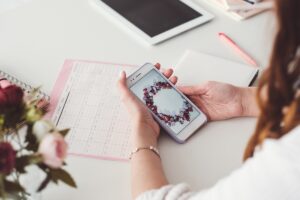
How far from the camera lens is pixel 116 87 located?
1.02 m

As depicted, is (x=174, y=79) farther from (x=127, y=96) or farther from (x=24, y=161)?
(x=24, y=161)

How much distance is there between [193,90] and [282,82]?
0.39m

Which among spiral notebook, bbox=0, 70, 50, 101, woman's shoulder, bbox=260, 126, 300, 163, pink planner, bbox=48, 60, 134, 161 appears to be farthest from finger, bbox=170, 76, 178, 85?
woman's shoulder, bbox=260, 126, 300, 163

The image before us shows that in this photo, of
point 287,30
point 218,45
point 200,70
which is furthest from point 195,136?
point 287,30

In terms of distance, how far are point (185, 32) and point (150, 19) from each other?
0.30 ft

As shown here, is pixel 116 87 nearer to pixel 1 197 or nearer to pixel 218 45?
pixel 218 45

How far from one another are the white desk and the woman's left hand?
0.12 feet

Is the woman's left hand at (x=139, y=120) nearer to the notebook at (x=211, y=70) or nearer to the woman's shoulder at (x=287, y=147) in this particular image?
the notebook at (x=211, y=70)

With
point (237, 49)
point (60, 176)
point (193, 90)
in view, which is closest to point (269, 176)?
point (60, 176)

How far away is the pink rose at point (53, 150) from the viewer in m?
0.58

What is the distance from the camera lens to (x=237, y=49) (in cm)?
110

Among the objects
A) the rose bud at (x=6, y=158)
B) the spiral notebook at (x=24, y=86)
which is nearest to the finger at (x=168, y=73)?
the spiral notebook at (x=24, y=86)

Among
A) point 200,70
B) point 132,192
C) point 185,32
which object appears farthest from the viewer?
point 185,32

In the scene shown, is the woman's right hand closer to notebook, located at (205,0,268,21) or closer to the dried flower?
notebook, located at (205,0,268,21)
